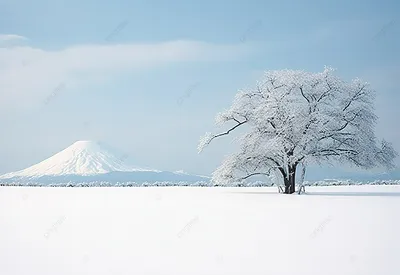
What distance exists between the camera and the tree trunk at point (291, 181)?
2840 centimetres

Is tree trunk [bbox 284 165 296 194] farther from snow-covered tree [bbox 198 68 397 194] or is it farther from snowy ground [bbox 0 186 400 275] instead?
snowy ground [bbox 0 186 400 275]

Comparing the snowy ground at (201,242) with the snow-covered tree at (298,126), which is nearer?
the snowy ground at (201,242)

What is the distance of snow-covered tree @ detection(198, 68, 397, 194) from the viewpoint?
1069 inches

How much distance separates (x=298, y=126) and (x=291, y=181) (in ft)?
11.4

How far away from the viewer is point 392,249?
9234 mm

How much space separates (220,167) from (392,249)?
62.9ft

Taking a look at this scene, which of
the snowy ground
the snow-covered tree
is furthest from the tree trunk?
the snowy ground

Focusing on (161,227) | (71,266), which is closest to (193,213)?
(161,227)

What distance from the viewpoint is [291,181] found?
93.8ft

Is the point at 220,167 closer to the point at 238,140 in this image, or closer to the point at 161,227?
the point at 238,140

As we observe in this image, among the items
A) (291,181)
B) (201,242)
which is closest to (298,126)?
(291,181)

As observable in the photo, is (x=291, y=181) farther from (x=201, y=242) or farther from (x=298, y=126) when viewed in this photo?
(x=201, y=242)

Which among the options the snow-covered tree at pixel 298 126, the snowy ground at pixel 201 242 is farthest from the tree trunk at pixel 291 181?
the snowy ground at pixel 201 242

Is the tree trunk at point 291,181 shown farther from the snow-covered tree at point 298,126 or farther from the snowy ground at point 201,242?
the snowy ground at point 201,242
